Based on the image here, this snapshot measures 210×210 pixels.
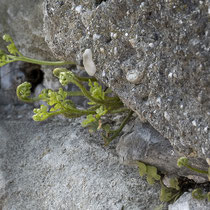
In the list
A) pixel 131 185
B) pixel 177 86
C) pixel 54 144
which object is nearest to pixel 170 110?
pixel 177 86

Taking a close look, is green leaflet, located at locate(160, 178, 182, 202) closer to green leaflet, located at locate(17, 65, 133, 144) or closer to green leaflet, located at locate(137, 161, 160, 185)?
green leaflet, located at locate(137, 161, 160, 185)

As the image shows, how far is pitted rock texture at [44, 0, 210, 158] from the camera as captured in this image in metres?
0.98

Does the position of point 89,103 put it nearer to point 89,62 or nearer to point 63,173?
point 89,62

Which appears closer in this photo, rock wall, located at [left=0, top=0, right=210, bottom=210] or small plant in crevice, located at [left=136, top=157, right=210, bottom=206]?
rock wall, located at [left=0, top=0, right=210, bottom=210]

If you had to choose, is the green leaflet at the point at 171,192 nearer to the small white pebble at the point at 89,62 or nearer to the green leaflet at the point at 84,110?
the green leaflet at the point at 84,110

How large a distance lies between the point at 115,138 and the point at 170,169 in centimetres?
31

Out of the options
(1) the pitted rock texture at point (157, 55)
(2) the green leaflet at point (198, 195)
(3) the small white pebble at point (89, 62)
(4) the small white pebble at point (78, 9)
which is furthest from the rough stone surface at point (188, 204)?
(4) the small white pebble at point (78, 9)

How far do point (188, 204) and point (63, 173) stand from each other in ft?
Answer: 1.66

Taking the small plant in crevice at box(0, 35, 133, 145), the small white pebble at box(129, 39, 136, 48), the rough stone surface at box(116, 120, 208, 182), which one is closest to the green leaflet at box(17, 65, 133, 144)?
the small plant in crevice at box(0, 35, 133, 145)

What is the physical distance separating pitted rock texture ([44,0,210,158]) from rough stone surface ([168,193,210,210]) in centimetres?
17

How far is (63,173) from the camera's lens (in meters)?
1.47

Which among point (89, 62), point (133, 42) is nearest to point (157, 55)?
point (133, 42)

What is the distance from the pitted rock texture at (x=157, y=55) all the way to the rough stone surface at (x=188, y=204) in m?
0.17

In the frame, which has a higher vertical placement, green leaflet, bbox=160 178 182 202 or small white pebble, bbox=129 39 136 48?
small white pebble, bbox=129 39 136 48
